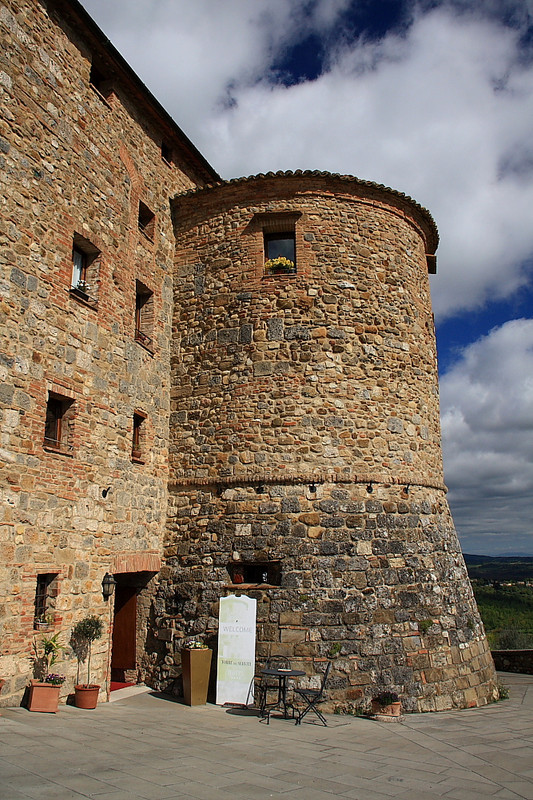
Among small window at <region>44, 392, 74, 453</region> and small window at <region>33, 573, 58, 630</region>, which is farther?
small window at <region>44, 392, 74, 453</region>

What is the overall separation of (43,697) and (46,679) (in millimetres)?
277

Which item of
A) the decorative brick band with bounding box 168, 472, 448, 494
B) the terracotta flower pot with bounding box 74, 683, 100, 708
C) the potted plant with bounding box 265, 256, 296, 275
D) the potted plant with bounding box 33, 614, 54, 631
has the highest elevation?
the potted plant with bounding box 265, 256, 296, 275

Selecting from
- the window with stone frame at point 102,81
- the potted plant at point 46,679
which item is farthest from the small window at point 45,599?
the window with stone frame at point 102,81

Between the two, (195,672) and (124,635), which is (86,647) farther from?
(124,635)

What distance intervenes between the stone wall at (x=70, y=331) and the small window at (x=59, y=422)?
52 mm

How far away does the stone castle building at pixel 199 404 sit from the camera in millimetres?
9500

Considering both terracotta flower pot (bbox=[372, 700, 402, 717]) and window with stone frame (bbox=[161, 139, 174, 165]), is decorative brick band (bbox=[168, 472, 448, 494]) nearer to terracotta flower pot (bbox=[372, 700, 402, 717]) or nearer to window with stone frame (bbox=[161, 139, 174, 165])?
terracotta flower pot (bbox=[372, 700, 402, 717])

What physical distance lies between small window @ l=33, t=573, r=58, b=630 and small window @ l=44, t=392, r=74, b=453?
2015mm

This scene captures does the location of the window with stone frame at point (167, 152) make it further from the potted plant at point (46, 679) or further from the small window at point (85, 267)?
the potted plant at point (46, 679)

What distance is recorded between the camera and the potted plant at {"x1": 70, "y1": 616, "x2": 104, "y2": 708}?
922 cm

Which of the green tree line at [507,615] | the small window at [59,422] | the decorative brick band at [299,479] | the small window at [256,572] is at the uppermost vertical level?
the small window at [59,422]

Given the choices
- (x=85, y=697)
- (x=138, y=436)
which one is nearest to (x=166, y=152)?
(x=138, y=436)

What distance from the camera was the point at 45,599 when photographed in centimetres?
931

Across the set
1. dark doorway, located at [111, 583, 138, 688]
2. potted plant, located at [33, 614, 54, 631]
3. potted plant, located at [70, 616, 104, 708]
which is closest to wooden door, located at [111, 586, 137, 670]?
dark doorway, located at [111, 583, 138, 688]
